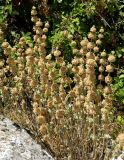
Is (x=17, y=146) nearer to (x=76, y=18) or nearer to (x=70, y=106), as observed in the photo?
(x=70, y=106)

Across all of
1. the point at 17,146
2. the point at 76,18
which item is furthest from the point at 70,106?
the point at 76,18

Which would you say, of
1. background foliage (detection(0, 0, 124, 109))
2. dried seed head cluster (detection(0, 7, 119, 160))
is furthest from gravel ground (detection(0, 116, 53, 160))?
background foliage (detection(0, 0, 124, 109))

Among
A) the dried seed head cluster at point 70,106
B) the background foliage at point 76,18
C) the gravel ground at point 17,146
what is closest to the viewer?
the gravel ground at point 17,146

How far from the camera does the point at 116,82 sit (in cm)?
441

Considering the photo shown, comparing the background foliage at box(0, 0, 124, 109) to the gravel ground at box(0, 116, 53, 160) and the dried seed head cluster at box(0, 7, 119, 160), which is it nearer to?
the dried seed head cluster at box(0, 7, 119, 160)

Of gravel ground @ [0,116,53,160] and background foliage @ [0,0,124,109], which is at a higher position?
background foliage @ [0,0,124,109]

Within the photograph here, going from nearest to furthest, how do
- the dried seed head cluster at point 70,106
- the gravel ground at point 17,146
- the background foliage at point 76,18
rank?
the gravel ground at point 17,146 → the dried seed head cluster at point 70,106 → the background foliage at point 76,18

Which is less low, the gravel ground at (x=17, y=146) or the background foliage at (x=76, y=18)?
the background foliage at (x=76, y=18)

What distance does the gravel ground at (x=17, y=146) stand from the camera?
3.10 meters

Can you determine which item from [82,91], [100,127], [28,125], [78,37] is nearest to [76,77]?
[82,91]

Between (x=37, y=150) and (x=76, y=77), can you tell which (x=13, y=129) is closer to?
(x=37, y=150)

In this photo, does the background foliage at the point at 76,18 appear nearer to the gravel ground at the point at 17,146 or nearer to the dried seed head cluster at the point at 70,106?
the dried seed head cluster at the point at 70,106

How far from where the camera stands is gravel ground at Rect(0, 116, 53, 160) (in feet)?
10.2

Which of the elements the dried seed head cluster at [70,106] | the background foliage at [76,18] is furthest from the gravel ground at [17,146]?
the background foliage at [76,18]
